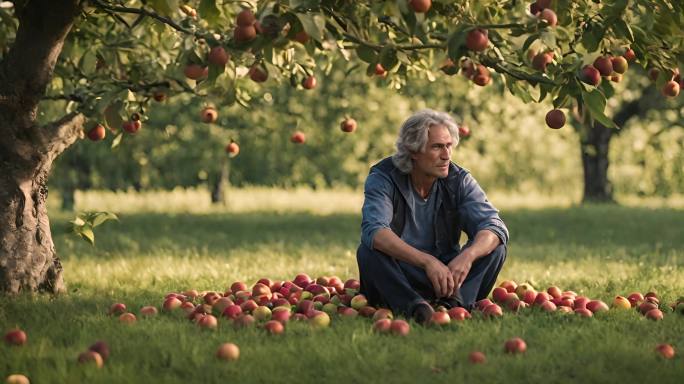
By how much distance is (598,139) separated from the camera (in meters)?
21.1

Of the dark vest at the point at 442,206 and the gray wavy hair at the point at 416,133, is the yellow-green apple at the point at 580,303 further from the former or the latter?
the gray wavy hair at the point at 416,133

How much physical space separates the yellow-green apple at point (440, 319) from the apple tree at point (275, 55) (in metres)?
1.26

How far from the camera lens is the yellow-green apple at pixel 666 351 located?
482cm

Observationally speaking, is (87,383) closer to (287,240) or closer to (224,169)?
(287,240)

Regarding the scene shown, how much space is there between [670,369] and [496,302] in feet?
7.02

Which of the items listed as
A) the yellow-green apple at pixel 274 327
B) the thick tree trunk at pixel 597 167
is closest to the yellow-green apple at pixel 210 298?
the yellow-green apple at pixel 274 327

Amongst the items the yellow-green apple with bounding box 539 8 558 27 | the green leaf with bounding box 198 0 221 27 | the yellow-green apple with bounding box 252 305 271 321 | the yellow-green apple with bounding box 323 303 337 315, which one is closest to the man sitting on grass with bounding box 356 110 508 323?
the yellow-green apple with bounding box 323 303 337 315

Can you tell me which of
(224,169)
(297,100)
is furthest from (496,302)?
(224,169)

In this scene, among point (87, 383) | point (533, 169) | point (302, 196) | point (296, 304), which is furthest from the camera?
point (533, 169)

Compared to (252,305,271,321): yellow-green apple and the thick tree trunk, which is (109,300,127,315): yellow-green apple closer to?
(252,305,271,321): yellow-green apple

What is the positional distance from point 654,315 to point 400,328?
1.72 metres

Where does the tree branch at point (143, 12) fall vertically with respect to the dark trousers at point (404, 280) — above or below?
above

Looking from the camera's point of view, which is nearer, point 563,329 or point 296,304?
point 563,329

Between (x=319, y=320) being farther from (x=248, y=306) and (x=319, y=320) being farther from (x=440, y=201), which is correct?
(x=440, y=201)
